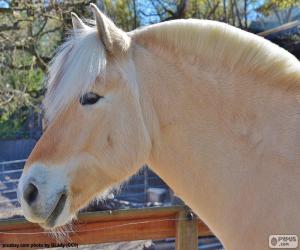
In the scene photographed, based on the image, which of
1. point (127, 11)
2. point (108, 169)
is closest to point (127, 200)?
point (127, 11)

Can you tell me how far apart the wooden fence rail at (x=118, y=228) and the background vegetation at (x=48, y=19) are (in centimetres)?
323

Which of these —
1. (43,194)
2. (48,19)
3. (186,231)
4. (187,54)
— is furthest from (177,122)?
(48,19)

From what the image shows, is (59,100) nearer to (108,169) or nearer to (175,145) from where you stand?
(108,169)

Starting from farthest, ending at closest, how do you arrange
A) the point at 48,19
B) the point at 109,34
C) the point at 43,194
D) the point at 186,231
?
the point at 48,19 < the point at 186,231 < the point at 109,34 < the point at 43,194

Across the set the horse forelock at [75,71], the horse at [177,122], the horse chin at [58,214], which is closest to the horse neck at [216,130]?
the horse at [177,122]

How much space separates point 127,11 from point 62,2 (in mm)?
4078

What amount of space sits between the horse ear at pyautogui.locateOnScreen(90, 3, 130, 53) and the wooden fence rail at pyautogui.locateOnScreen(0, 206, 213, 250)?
158 cm

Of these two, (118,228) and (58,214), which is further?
(118,228)

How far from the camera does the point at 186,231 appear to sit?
318cm

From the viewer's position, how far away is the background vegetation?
8.02m

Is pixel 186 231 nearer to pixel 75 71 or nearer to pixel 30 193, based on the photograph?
pixel 30 193

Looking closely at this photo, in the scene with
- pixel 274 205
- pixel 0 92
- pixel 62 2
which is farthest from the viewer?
pixel 0 92

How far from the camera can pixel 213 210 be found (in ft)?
6.06

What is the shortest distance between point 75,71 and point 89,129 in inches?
10.6
